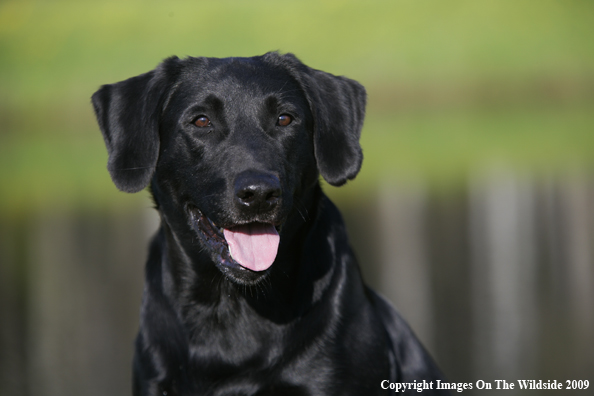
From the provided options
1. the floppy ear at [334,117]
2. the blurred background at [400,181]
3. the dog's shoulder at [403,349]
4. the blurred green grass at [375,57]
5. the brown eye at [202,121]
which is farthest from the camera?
the blurred green grass at [375,57]

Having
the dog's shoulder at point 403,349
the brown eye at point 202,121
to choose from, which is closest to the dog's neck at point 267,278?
the dog's shoulder at point 403,349

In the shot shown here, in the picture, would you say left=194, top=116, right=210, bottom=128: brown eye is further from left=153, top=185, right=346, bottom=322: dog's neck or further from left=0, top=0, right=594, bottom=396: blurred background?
left=0, top=0, right=594, bottom=396: blurred background

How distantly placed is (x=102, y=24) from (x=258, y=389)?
20.2 m

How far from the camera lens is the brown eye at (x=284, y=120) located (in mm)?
3428

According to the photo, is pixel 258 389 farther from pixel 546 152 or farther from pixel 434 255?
pixel 546 152

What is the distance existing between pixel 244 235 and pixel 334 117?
32.8 inches

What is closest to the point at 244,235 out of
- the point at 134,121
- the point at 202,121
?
the point at 202,121

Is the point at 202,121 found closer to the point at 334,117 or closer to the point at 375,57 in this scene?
the point at 334,117

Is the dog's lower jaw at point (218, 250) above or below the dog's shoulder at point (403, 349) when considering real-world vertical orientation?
above

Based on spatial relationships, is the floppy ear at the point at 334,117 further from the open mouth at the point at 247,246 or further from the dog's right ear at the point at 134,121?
the dog's right ear at the point at 134,121

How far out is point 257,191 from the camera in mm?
2998

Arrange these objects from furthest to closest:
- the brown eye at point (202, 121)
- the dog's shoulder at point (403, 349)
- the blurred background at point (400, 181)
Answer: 1. the blurred background at point (400, 181)
2. the dog's shoulder at point (403, 349)
3. the brown eye at point (202, 121)

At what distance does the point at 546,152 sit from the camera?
14.8 meters

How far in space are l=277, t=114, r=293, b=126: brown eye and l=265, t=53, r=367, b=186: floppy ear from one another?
0.57ft
